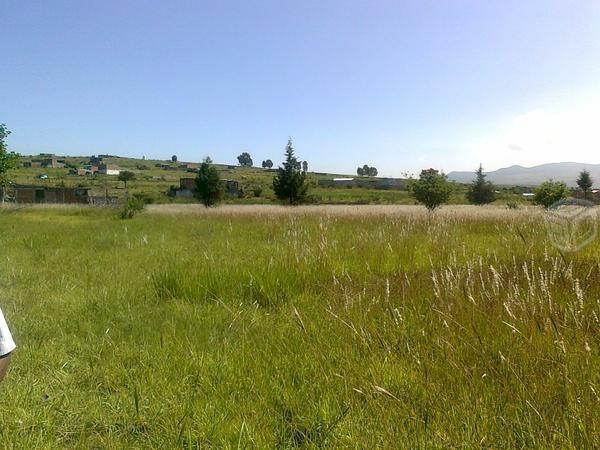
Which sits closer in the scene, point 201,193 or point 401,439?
point 401,439

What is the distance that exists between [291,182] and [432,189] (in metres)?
18.1

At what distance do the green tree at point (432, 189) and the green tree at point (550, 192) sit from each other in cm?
712

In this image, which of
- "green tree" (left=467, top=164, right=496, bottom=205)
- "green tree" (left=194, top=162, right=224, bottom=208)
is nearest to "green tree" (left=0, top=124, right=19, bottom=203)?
"green tree" (left=194, top=162, right=224, bottom=208)

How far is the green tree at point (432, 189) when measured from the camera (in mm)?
25828

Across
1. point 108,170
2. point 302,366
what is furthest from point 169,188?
point 302,366

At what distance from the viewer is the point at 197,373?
2.15m

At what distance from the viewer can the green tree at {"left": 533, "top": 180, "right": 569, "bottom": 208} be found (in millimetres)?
26500

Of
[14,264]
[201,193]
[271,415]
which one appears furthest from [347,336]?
[201,193]

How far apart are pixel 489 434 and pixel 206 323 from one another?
6.78 feet

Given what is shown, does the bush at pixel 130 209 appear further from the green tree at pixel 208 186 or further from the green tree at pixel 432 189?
the green tree at pixel 208 186

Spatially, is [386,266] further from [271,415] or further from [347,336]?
[271,415]

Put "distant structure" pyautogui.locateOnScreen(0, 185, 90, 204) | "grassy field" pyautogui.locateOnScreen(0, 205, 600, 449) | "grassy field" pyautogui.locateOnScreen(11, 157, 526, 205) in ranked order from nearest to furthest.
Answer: "grassy field" pyautogui.locateOnScreen(0, 205, 600, 449)
"distant structure" pyautogui.locateOnScreen(0, 185, 90, 204)
"grassy field" pyautogui.locateOnScreen(11, 157, 526, 205)

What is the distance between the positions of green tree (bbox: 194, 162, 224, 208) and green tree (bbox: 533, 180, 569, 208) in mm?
32226

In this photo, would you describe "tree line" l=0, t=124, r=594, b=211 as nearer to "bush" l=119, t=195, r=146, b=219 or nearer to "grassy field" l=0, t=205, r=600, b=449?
"bush" l=119, t=195, r=146, b=219
